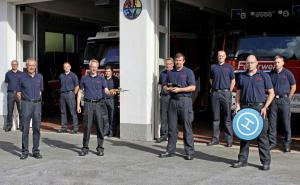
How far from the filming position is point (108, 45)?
14266 mm

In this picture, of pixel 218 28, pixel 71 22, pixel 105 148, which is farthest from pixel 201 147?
pixel 71 22

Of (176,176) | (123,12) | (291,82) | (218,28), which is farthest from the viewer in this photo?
(218,28)

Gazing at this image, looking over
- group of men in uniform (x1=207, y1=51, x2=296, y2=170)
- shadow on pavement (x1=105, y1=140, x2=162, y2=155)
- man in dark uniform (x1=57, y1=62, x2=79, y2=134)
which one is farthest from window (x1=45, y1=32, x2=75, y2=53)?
group of men in uniform (x1=207, y1=51, x2=296, y2=170)

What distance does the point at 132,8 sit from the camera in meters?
11.5

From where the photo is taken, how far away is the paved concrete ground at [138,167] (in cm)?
747

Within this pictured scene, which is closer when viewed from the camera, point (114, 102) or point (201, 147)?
point (201, 147)

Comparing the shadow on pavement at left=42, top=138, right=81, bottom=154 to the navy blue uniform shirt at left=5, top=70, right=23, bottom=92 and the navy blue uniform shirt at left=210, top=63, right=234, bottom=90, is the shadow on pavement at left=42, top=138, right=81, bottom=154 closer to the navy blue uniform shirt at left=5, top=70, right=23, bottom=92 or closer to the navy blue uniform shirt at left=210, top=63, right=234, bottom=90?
the navy blue uniform shirt at left=5, top=70, right=23, bottom=92

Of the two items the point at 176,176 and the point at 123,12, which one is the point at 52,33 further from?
the point at 176,176

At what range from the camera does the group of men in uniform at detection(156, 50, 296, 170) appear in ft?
26.5

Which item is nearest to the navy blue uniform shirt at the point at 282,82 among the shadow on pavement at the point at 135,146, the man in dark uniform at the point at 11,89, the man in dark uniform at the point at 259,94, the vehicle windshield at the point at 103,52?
the man in dark uniform at the point at 259,94

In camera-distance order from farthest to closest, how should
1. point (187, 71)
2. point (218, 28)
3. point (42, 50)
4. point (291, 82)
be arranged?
1. point (42, 50)
2. point (218, 28)
3. point (291, 82)
4. point (187, 71)

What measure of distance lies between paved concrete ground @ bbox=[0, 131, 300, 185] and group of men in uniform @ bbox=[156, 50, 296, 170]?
1.09 ft

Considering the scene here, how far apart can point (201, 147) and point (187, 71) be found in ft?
7.22

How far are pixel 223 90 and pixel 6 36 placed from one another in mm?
6817
